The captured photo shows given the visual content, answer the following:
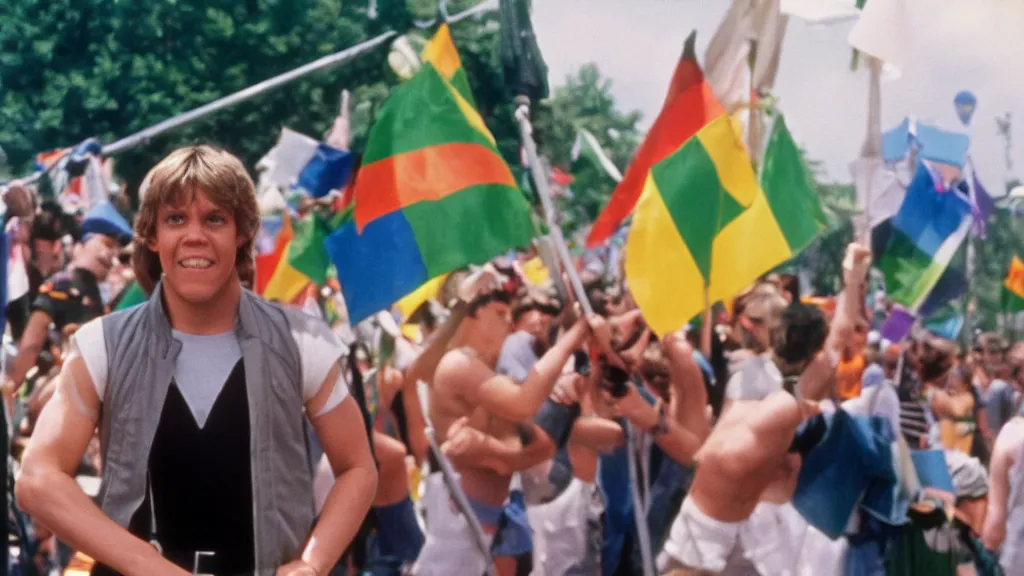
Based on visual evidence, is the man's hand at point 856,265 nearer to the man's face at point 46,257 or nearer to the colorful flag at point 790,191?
the colorful flag at point 790,191

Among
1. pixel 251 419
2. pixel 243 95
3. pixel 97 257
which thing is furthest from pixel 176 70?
pixel 251 419

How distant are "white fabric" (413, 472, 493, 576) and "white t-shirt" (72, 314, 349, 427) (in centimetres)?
428

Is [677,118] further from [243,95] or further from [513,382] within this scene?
[243,95]

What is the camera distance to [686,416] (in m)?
6.83

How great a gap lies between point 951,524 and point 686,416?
1170 millimetres

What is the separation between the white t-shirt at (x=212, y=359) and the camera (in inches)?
111

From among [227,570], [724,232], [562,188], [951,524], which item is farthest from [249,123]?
[227,570]

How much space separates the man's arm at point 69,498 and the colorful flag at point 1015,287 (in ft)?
18.2

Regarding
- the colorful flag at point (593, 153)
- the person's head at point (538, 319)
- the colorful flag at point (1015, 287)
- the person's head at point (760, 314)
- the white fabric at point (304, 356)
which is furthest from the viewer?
the colorful flag at point (593, 153)

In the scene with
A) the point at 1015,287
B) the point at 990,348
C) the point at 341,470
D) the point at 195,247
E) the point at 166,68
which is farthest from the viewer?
the point at 166,68

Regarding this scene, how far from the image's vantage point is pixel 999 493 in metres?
A: 6.98

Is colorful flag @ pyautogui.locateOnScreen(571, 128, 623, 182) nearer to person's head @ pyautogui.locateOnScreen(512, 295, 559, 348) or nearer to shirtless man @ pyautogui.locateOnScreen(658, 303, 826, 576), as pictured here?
person's head @ pyautogui.locateOnScreen(512, 295, 559, 348)

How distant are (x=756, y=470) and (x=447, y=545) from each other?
1365mm

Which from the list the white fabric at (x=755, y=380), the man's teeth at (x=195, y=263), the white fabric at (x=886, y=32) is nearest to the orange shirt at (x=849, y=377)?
the white fabric at (x=755, y=380)
